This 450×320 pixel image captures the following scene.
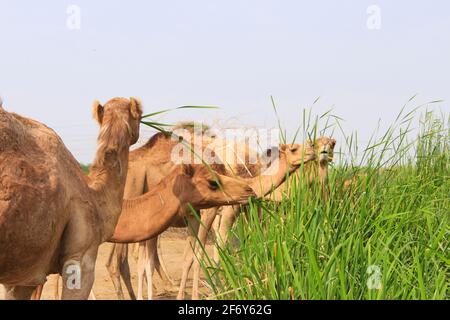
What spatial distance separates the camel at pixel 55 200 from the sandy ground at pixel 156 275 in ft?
13.0

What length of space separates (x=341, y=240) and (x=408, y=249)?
985mm

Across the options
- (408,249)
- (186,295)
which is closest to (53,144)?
(408,249)

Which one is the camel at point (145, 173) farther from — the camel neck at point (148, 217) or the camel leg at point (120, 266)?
the camel neck at point (148, 217)

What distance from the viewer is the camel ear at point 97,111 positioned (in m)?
7.01

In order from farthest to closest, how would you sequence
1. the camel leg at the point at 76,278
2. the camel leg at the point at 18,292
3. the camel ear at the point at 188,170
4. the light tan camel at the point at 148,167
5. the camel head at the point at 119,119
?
1. the light tan camel at the point at 148,167
2. the camel ear at the point at 188,170
3. the camel head at the point at 119,119
4. the camel leg at the point at 18,292
5. the camel leg at the point at 76,278

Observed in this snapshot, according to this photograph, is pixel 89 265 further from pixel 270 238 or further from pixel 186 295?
pixel 186 295

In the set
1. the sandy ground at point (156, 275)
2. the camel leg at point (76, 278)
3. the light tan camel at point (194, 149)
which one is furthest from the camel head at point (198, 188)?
the sandy ground at point (156, 275)

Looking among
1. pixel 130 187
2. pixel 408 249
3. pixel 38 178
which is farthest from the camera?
pixel 130 187

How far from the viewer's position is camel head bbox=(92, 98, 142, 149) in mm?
6664

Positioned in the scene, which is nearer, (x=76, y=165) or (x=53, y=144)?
(x=53, y=144)

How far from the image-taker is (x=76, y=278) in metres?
5.77
